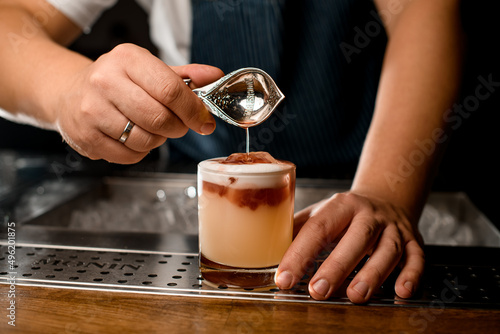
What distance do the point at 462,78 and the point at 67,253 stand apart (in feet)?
3.73

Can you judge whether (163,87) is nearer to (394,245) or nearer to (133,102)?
(133,102)

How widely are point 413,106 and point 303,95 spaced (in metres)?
0.60

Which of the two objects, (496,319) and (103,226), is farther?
(103,226)

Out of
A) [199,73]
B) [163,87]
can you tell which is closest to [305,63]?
[199,73]

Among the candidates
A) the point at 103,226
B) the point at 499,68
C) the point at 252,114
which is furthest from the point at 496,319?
the point at 499,68

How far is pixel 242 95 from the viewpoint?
2.84 ft

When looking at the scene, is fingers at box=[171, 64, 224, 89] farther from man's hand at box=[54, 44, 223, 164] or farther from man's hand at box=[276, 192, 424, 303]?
man's hand at box=[276, 192, 424, 303]

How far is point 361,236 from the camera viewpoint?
0.88 meters

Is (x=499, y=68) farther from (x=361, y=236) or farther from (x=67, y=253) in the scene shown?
(x=67, y=253)

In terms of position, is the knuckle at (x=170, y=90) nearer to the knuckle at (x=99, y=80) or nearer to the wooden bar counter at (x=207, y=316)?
the knuckle at (x=99, y=80)

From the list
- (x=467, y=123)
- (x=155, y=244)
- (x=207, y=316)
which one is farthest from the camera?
(x=467, y=123)

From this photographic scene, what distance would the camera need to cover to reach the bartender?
86 centimetres

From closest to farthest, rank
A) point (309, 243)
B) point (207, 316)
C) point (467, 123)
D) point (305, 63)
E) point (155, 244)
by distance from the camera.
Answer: point (207, 316), point (309, 243), point (155, 244), point (305, 63), point (467, 123)

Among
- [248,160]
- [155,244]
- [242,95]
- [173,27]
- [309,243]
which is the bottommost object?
[155,244]
